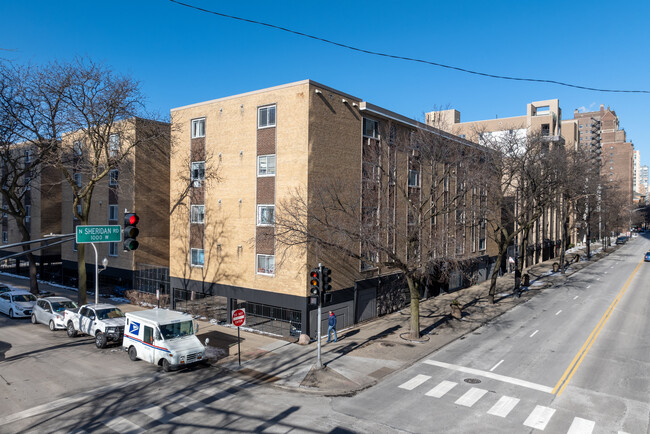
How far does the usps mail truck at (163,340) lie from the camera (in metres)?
17.0

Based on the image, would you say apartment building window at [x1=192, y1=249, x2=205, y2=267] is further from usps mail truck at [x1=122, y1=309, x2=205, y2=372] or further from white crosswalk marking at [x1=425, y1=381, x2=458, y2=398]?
white crosswalk marking at [x1=425, y1=381, x2=458, y2=398]

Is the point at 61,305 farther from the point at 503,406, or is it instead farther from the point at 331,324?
the point at 503,406

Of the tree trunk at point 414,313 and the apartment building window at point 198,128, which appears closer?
the tree trunk at point 414,313

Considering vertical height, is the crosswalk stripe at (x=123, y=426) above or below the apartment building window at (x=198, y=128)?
below

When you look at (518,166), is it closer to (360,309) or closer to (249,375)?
(360,309)

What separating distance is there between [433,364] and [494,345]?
4577mm

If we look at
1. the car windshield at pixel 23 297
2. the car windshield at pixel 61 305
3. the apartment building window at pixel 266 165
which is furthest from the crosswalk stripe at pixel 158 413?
the car windshield at pixel 23 297

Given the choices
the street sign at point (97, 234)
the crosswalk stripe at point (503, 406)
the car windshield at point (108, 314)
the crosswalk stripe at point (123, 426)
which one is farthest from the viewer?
the car windshield at point (108, 314)

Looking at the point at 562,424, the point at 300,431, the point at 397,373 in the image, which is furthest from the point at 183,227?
the point at 562,424

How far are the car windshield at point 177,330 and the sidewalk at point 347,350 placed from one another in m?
1.87

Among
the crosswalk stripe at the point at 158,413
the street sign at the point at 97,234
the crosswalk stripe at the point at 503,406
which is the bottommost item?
the crosswalk stripe at the point at 503,406

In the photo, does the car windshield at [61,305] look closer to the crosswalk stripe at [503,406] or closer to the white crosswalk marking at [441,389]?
the white crosswalk marking at [441,389]

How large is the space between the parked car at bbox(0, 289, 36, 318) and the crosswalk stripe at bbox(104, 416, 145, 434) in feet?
60.2

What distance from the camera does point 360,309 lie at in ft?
83.1
